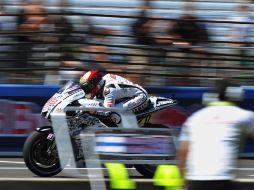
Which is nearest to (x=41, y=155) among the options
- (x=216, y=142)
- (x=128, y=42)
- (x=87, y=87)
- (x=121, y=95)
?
(x=87, y=87)

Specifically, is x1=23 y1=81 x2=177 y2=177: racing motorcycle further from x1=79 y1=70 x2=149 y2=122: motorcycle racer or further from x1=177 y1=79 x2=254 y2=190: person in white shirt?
x1=177 y1=79 x2=254 y2=190: person in white shirt

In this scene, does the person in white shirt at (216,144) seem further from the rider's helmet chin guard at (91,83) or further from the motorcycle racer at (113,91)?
the rider's helmet chin guard at (91,83)

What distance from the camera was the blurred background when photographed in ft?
43.1

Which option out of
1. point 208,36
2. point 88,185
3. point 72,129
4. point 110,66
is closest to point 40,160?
point 72,129

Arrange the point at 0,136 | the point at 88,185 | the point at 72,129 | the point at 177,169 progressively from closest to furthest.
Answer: the point at 177,169 < the point at 88,185 < the point at 72,129 < the point at 0,136

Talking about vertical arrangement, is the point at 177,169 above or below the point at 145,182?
above

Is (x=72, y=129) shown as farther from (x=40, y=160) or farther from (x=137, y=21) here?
(x=137, y=21)

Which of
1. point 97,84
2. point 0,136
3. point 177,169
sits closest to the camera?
point 177,169

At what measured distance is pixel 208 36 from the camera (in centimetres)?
1341

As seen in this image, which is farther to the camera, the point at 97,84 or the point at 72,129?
the point at 97,84

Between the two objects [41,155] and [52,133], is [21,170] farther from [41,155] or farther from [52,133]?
[52,133]

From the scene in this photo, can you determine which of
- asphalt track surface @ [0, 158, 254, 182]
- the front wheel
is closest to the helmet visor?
the front wheel

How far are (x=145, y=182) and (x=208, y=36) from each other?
269 inches

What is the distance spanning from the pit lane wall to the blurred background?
0.77 feet
